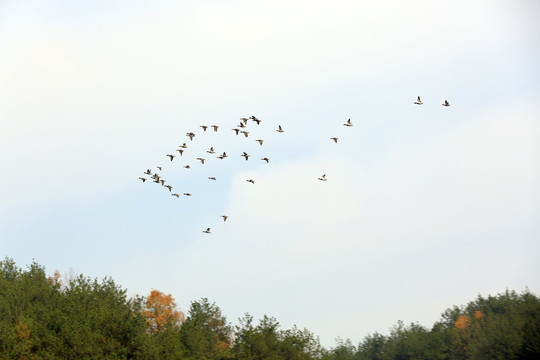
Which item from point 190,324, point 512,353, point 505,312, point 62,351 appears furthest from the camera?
point 505,312

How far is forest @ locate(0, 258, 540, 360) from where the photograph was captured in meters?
57.3

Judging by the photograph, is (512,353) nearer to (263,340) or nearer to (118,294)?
(263,340)

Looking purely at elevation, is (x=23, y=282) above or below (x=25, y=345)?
above

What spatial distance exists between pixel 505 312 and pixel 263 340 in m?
70.3

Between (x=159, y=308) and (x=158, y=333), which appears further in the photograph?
(x=159, y=308)

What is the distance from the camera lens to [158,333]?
6481 cm

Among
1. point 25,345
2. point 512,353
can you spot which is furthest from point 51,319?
point 512,353

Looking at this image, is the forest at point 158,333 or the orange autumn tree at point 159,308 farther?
the orange autumn tree at point 159,308

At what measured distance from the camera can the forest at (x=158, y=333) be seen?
5731 cm

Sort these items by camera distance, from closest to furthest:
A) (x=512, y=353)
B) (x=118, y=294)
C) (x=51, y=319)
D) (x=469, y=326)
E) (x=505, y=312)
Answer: (x=51, y=319), (x=118, y=294), (x=512, y=353), (x=469, y=326), (x=505, y=312)

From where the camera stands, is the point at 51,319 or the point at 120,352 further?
the point at 51,319

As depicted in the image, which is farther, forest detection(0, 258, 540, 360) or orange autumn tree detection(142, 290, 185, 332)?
orange autumn tree detection(142, 290, 185, 332)

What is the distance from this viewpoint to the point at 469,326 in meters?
107

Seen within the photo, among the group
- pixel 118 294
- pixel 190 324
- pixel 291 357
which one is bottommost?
pixel 291 357
